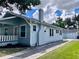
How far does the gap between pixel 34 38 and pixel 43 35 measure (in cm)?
366

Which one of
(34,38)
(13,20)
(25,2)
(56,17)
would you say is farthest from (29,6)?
(56,17)

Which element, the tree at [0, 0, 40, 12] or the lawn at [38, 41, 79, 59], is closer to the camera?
the lawn at [38, 41, 79, 59]

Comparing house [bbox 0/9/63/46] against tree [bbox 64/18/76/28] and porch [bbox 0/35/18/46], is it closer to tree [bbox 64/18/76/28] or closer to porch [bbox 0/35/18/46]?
porch [bbox 0/35/18/46]

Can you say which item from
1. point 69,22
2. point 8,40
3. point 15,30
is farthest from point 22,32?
point 69,22

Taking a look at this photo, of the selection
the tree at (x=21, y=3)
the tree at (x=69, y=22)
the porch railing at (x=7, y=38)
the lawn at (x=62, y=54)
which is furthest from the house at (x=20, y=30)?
the tree at (x=69, y=22)

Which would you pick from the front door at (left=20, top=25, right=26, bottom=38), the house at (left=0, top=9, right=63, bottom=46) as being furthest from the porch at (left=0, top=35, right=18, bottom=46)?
the front door at (left=20, top=25, right=26, bottom=38)

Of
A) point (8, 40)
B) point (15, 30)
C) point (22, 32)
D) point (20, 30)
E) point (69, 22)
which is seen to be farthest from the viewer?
point (69, 22)

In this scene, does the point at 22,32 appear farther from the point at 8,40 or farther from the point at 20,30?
the point at 8,40

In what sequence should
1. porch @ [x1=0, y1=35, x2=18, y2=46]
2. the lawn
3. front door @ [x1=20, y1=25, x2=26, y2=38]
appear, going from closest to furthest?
1. the lawn
2. porch @ [x1=0, y1=35, x2=18, y2=46]
3. front door @ [x1=20, y1=25, x2=26, y2=38]

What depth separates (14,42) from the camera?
21.6m

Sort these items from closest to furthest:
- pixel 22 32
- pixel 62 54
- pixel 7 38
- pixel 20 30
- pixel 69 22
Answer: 1. pixel 62 54
2. pixel 7 38
3. pixel 22 32
4. pixel 20 30
5. pixel 69 22

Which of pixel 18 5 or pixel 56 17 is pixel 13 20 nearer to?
pixel 18 5

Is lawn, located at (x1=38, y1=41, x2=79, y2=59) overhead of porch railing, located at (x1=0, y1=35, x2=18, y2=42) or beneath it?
beneath

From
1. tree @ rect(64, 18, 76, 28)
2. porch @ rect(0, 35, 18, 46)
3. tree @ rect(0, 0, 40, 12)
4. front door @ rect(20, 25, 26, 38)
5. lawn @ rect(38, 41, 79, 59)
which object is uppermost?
tree @ rect(0, 0, 40, 12)
